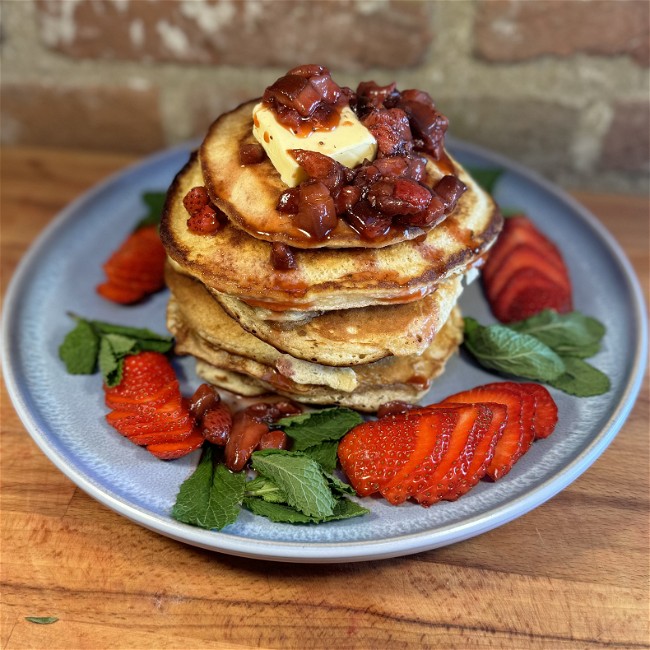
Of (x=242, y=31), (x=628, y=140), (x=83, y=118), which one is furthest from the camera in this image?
(x=83, y=118)

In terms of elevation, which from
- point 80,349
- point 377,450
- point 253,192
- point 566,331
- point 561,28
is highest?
point 561,28

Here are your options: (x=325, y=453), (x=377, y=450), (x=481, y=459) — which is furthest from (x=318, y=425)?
(x=481, y=459)

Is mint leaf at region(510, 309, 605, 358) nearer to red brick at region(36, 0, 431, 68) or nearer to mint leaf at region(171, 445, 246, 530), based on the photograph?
mint leaf at region(171, 445, 246, 530)

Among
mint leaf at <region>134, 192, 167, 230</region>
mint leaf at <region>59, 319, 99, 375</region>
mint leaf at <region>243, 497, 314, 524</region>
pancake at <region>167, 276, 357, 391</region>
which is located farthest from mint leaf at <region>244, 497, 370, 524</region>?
mint leaf at <region>134, 192, 167, 230</region>

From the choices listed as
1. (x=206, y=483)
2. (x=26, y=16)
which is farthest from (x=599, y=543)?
(x=26, y=16)

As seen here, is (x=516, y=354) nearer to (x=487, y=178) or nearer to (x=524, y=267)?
(x=524, y=267)

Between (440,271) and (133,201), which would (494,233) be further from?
(133,201)
